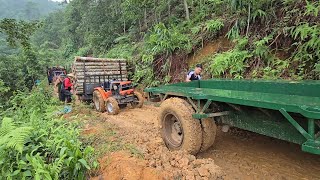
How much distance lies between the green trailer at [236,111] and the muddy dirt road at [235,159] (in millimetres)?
375

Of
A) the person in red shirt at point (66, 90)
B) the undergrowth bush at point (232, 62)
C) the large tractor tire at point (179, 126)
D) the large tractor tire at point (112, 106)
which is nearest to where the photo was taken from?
the large tractor tire at point (179, 126)

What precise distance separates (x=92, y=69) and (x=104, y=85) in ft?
5.10

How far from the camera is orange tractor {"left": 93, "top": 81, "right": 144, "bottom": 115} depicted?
9.17m

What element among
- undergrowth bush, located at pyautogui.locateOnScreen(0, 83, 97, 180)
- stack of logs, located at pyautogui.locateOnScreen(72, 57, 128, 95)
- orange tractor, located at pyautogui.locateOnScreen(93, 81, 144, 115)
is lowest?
undergrowth bush, located at pyautogui.locateOnScreen(0, 83, 97, 180)

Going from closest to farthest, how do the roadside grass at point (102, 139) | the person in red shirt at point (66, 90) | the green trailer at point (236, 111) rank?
1. the green trailer at point (236, 111)
2. the roadside grass at point (102, 139)
3. the person in red shirt at point (66, 90)

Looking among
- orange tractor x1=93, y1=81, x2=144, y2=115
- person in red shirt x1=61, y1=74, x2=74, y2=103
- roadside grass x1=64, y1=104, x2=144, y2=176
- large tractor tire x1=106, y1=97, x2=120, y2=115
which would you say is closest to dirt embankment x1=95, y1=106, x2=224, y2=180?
roadside grass x1=64, y1=104, x2=144, y2=176

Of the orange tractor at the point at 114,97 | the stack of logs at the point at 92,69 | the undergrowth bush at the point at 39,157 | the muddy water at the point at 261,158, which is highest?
the stack of logs at the point at 92,69

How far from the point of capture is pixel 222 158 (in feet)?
15.2

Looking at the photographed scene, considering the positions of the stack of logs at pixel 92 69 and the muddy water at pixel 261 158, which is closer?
the muddy water at pixel 261 158

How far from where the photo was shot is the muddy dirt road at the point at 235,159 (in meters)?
3.85

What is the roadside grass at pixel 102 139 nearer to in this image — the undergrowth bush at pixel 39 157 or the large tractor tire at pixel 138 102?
the undergrowth bush at pixel 39 157

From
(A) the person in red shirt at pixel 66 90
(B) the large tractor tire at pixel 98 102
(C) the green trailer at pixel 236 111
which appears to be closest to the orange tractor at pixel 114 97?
(B) the large tractor tire at pixel 98 102

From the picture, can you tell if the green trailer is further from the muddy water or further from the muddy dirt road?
the muddy water

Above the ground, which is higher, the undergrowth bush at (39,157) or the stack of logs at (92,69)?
the stack of logs at (92,69)
